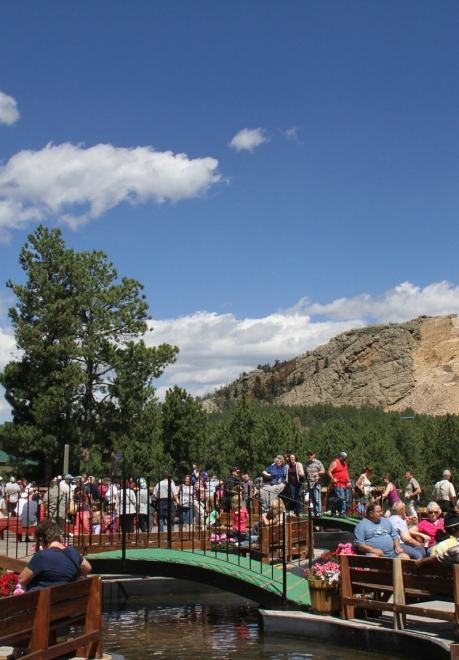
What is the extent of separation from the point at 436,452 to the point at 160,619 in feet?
163

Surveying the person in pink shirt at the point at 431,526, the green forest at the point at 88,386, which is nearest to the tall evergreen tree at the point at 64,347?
the green forest at the point at 88,386

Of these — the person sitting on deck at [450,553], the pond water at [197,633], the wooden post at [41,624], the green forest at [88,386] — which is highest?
the green forest at [88,386]

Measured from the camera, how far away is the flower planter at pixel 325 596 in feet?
35.7

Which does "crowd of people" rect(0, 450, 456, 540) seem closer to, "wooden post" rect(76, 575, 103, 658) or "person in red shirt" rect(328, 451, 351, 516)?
"person in red shirt" rect(328, 451, 351, 516)

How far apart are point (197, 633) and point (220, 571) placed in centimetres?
99

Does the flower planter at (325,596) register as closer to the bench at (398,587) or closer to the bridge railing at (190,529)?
the bench at (398,587)

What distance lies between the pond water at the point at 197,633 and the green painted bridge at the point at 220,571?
0.60m

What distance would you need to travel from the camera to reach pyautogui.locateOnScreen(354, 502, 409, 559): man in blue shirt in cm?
1118

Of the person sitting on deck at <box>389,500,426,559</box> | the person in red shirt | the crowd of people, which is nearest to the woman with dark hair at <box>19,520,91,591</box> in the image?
the crowd of people

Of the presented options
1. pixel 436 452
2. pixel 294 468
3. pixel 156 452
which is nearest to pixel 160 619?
pixel 294 468

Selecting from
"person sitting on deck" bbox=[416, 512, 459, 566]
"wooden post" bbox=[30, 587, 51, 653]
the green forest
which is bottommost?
"wooden post" bbox=[30, 587, 51, 653]

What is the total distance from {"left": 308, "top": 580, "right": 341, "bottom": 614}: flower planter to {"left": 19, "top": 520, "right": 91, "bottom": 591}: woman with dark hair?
4.15 metres

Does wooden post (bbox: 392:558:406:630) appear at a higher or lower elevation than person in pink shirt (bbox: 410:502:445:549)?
lower

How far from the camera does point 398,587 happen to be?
986 cm
